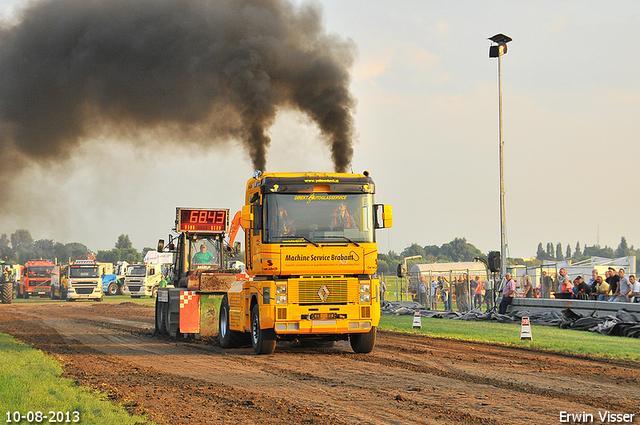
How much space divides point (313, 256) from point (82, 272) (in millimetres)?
39817

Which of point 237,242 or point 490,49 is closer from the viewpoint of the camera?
point 237,242

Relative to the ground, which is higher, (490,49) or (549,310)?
(490,49)

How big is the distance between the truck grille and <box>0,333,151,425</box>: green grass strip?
4568 millimetres

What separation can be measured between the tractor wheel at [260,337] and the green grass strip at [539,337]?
237 inches

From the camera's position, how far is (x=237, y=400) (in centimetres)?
886

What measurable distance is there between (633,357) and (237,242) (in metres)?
10.0

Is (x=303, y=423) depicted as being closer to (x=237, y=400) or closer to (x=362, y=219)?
(x=237, y=400)

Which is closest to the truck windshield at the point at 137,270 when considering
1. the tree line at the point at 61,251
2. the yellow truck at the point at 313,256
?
the yellow truck at the point at 313,256

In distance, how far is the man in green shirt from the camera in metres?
18.7

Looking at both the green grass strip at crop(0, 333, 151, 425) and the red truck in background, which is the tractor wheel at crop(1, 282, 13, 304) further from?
the green grass strip at crop(0, 333, 151, 425)

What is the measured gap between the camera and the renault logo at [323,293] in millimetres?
13344

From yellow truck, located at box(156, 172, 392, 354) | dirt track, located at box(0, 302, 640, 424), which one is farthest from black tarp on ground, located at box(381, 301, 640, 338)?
yellow truck, located at box(156, 172, 392, 354)

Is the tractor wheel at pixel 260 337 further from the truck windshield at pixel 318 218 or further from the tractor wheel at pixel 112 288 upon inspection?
the tractor wheel at pixel 112 288

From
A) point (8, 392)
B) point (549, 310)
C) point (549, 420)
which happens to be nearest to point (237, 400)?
point (8, 392)
